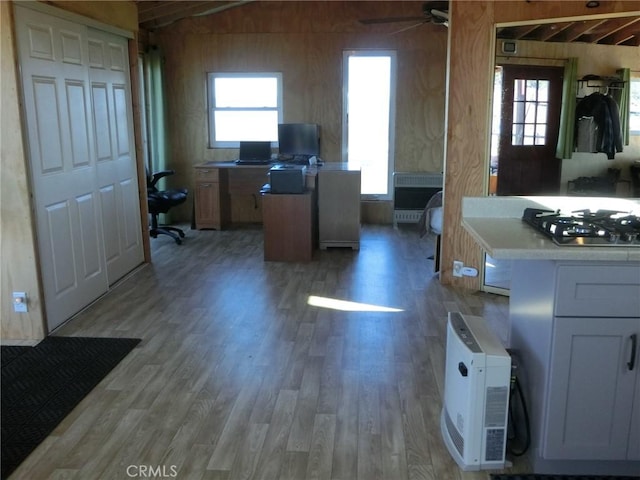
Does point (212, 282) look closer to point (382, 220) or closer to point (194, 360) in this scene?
point (194, 360)

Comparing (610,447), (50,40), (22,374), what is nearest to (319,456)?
(610,447)

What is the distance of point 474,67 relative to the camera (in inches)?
176

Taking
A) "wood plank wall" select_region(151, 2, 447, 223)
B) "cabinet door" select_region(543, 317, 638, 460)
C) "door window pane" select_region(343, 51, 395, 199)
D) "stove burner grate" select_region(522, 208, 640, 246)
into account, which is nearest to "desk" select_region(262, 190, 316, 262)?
"door window pane" select_region(343, 51, 395, 199)

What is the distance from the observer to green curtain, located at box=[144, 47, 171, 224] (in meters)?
7.10

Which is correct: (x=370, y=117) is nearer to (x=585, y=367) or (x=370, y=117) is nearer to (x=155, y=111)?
(x=155, y=111)

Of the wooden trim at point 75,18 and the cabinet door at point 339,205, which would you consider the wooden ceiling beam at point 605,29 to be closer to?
the cabinet door at point 339,205

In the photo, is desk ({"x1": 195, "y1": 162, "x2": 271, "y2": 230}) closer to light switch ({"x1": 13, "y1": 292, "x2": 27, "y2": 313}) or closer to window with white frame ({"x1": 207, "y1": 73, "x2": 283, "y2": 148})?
window with white frame ({"x1": 207, "y1": 73, "x2": 283, "y2": 148})

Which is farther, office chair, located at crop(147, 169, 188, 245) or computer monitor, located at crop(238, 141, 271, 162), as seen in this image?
computer monitor, located at crop(238, 141, 271, 162)

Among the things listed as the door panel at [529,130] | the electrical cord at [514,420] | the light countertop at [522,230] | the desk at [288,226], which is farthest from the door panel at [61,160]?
the door panel at [529,130]

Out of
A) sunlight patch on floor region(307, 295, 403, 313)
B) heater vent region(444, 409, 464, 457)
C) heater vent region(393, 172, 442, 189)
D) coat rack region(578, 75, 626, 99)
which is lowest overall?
sunlight patch on floor region(307, 295, 403, 313)

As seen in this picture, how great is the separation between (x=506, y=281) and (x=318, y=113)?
3.63m

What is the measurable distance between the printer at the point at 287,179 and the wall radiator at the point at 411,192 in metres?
2.07

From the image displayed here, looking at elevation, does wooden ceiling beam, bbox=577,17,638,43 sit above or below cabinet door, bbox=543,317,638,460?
above

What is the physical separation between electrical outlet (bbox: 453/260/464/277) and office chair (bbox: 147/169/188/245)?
305cm
